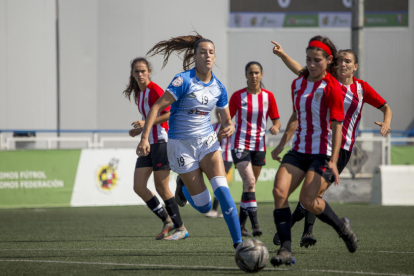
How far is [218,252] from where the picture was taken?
18.8 feet

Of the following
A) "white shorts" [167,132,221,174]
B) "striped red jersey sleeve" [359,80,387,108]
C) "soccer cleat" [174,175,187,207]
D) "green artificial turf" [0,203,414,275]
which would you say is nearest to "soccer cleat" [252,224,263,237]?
"green artificial turf" [0,203,414,275]

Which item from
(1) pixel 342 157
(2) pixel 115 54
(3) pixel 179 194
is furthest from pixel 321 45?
(2) pixel 115 54

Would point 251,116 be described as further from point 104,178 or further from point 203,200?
point 104,178

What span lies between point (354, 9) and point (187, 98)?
1039 cm

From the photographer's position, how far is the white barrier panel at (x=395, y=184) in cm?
1257

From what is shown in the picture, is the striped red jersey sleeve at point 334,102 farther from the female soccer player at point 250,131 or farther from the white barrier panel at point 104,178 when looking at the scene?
the white barrier panel at point 104,178

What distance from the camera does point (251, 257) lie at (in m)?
4.43

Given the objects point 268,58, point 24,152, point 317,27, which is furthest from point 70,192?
point 317,27

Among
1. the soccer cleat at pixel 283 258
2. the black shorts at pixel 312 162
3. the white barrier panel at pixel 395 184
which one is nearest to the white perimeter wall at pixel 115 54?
the white barrier panel at pixel 395 184

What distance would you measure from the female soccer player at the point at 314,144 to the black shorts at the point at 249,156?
260cm

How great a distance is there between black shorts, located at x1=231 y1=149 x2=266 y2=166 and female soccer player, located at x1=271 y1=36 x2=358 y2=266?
2.60 meters

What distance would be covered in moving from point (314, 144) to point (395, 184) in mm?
8429

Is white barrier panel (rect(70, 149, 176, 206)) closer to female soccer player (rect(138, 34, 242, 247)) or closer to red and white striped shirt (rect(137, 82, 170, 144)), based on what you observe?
red and white striped shirt (rect(137, 82, 170, 144))

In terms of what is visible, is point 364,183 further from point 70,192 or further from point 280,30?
point 280,30
